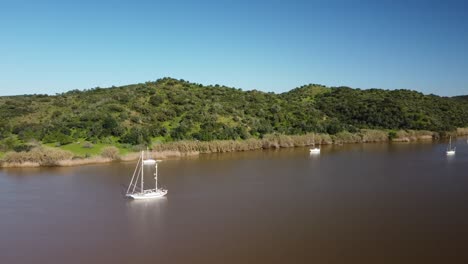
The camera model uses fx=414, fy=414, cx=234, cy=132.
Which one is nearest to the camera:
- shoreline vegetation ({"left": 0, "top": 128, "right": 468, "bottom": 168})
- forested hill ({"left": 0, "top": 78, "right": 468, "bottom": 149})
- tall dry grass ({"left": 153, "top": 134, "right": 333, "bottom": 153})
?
shoreline vegetation ({"left": 0, "top": 128, "right": 468, "bottom": 168})

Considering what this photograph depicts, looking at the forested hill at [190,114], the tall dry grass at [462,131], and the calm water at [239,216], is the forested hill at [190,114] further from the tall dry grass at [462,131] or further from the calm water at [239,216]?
the calm water at [239,216]

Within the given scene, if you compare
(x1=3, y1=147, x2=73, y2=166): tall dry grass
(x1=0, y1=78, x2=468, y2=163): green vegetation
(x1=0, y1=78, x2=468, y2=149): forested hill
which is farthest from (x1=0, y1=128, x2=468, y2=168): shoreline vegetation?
(x1=0, y1=78, x2=468, y2=149): forested hill

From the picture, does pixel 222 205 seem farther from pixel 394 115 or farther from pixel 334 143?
pixel 394 115

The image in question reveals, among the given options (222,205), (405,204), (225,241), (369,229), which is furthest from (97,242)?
(405,204)

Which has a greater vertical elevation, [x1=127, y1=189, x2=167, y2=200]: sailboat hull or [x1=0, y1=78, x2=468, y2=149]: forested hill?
[x1=0, y1=78, x2=468, y2=149]: forested hill

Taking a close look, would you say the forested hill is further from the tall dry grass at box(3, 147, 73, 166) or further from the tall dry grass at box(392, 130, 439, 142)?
the tall dry grass at box(3, 147, 73, 166)

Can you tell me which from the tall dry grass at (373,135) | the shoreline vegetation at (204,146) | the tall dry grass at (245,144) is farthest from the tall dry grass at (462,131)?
the tall dry grass at (245,144)
